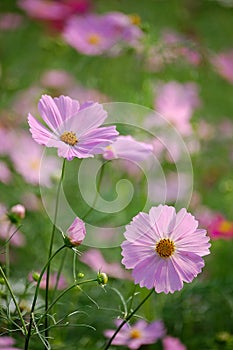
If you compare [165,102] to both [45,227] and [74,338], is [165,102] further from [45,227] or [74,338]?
[74,338]

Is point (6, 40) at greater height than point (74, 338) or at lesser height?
lesser

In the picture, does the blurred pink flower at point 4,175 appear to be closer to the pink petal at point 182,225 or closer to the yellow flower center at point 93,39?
the yellow flower center at point 93,39

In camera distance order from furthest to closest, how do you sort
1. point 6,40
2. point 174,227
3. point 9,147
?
point 6,40 < point 9,147 < point 174,227

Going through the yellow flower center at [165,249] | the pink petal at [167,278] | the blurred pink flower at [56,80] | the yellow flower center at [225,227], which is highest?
the yellow flower center at [165,249]

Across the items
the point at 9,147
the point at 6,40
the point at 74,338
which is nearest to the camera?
the point at 74,338

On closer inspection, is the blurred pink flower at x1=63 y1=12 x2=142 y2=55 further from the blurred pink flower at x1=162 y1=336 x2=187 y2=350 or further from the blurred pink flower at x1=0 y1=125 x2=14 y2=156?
the blurred pink flower at x1=162 y1=336 x2=187 y2=350

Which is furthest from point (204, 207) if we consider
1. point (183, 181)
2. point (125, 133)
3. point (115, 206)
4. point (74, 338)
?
point (74, 338)

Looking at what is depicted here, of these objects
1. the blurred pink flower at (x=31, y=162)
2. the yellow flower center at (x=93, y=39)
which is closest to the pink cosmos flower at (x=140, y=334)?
the blurred pink flower at (x=31, y=162)

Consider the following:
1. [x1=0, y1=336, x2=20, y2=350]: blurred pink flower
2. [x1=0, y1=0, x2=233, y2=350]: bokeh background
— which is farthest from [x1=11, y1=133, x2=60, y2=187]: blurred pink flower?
[x1=0, y1=336, x2=20, y2=350]: blurred pink flower
